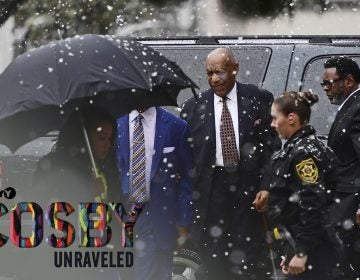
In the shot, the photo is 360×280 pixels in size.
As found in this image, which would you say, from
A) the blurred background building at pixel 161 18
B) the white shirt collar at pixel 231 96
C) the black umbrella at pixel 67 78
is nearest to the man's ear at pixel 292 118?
the black umbrella at pixel 67 78

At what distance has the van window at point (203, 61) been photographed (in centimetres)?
910

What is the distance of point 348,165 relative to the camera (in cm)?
796

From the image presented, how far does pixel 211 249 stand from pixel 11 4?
6.63m

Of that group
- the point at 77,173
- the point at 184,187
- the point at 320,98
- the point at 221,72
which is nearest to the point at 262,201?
the point at 184,187

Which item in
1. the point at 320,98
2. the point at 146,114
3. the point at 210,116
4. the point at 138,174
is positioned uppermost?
the point at 320,98

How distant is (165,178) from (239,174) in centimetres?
69

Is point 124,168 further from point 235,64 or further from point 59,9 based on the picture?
point 59,9

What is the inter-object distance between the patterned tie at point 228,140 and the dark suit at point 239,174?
0.05m

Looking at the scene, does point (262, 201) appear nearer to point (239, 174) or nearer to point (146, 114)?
point (239, 174)

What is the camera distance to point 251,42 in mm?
9359

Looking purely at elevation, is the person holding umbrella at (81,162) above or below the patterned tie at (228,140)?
below

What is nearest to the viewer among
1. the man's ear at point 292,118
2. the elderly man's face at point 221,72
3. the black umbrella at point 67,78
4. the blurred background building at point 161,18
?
the black umbrella at point 67,78

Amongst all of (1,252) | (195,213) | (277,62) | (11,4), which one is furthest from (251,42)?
(11,4)

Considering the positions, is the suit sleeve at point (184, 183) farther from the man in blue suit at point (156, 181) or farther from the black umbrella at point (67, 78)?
the black umbrella at point (67, 78)
